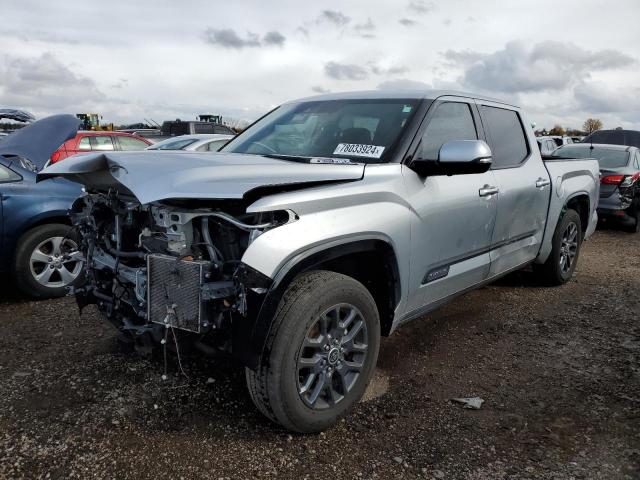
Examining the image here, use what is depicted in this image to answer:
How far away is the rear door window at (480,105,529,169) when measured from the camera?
4.04m

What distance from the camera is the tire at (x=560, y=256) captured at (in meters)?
5.05

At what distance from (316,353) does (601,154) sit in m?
8.99

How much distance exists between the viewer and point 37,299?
478cm

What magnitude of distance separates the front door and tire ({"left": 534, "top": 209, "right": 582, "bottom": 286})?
159 cm

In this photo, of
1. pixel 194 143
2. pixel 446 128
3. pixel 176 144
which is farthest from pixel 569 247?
pixel 176 144

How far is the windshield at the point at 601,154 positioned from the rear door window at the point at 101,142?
8.98m

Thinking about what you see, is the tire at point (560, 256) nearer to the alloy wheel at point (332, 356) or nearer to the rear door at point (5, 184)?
the alloy wheel at point (332, 356)

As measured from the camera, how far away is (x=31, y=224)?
4664 mm

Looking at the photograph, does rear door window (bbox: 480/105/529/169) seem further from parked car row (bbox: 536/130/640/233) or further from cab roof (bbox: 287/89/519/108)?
parked car row (bbox: 536/130/640/233)

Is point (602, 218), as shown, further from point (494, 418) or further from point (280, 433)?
point (280, 433)

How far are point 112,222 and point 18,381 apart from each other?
4.12 ft

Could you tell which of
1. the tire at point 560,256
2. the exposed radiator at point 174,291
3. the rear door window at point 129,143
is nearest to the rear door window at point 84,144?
the rear door window at point 129,143

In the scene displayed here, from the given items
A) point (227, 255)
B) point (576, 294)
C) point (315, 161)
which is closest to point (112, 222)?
point (227, 255)

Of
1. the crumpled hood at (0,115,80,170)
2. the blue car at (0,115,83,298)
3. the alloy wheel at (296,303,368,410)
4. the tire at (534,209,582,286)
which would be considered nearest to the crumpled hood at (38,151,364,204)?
the alloy wheel at (296,303,368,410)
